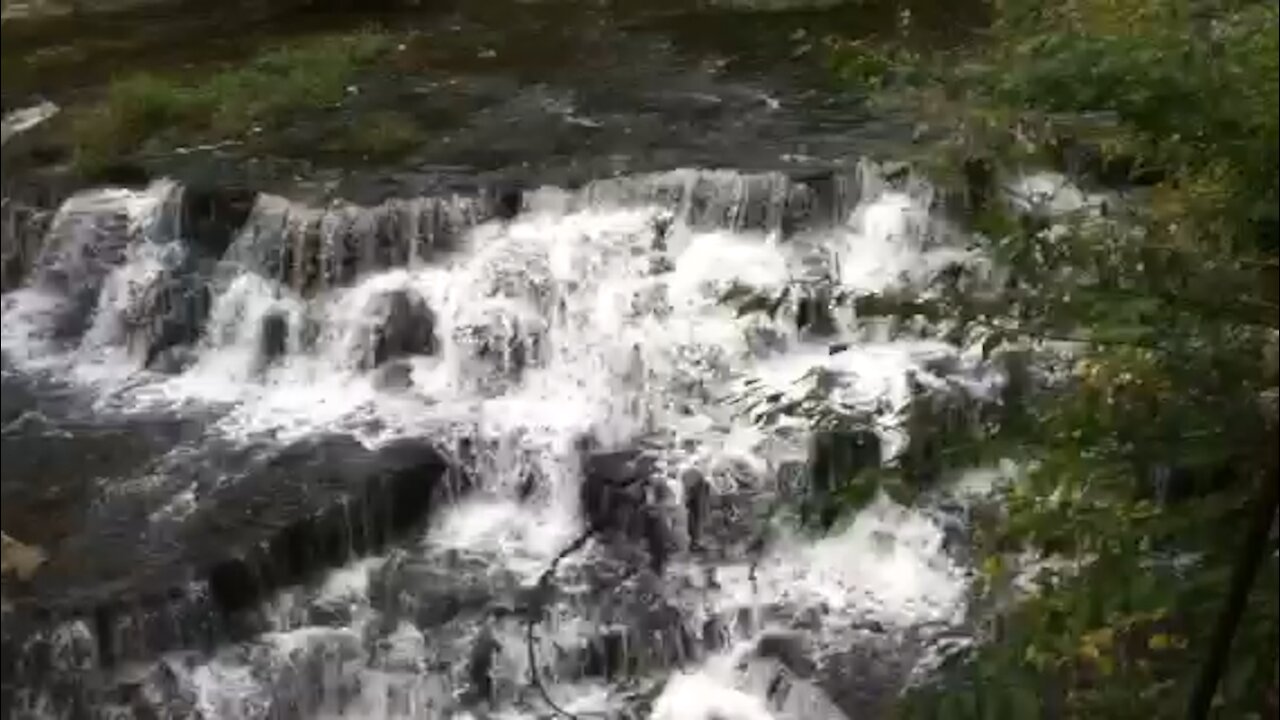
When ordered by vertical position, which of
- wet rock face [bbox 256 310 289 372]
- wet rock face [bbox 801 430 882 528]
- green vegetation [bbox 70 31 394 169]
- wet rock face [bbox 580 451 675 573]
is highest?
green vegetation [bbox 70 31 394 169]

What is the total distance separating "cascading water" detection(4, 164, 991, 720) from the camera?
16.3 ft

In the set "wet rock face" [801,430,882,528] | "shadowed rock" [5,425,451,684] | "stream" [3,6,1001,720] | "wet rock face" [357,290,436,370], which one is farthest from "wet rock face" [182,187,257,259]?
"wet rock face" [801,430,882,528]

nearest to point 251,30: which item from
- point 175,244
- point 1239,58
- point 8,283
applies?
point 175,244

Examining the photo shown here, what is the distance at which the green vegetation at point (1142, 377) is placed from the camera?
5.95 ft

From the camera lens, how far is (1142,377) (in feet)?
6.48

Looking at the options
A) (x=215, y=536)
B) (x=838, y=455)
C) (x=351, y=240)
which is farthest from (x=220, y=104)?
(x=838, y=455)

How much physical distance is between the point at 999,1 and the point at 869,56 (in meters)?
0.36

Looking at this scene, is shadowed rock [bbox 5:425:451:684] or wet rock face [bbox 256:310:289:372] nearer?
shadowed rock [bbox 5:425:451:684]

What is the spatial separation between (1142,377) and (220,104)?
6.55 meters

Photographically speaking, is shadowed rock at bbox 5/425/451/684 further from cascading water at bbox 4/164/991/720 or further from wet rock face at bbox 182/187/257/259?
wet rock face at bbox 182/187/257/259

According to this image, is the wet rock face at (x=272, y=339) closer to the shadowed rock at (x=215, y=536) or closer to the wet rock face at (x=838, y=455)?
the shadowed rock at (x=215, y=536)

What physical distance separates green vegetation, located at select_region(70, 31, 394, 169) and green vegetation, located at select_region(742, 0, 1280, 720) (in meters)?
5.63

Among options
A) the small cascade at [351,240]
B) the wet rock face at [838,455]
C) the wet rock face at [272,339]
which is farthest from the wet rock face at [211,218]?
the wet rock face at [838,455]

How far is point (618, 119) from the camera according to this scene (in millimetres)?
7574
